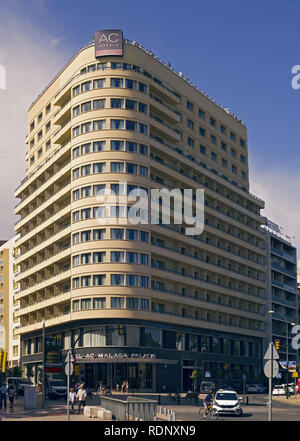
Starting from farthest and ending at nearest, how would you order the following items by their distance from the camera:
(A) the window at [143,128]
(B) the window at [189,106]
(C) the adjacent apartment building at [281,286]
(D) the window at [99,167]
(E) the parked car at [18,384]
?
(C) the adjacent apartment building at [281,286]
(B) the window at [189,106]
(A) the window at [143,128]
(D) the window at [99,167]
(E) the parked car at [18,384]

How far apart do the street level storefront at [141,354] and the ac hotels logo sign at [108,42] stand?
3181 cm

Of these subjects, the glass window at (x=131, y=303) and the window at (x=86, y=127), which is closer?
the glass window at (x=131, y=303)

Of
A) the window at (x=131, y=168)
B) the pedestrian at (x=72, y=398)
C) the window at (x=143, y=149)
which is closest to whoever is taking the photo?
the pedestrian at (x=72, y=398)

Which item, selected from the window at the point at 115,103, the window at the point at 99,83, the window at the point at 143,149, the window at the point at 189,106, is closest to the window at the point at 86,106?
the window at the point at 99,83

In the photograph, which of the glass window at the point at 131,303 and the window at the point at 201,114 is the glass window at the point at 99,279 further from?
the window at the point at 201,114

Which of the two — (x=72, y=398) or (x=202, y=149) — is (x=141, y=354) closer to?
(x=202, y=149)

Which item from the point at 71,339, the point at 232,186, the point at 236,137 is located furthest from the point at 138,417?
the point at 236,137

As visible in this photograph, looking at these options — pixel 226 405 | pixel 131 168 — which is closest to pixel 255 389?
pixel 131 168

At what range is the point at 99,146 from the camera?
281 feet

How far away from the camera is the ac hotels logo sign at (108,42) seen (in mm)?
87156

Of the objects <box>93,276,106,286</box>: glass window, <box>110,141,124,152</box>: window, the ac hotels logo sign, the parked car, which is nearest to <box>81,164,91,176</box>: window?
<box>110,141,124,152</box>: window

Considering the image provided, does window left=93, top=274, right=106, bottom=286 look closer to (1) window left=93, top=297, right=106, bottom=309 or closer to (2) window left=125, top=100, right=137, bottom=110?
(1) window left=93, top=297, right=106, bottom=309

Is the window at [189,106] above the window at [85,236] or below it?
above

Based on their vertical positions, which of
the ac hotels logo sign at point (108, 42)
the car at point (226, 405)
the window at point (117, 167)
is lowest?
the car at point (226, 405)
